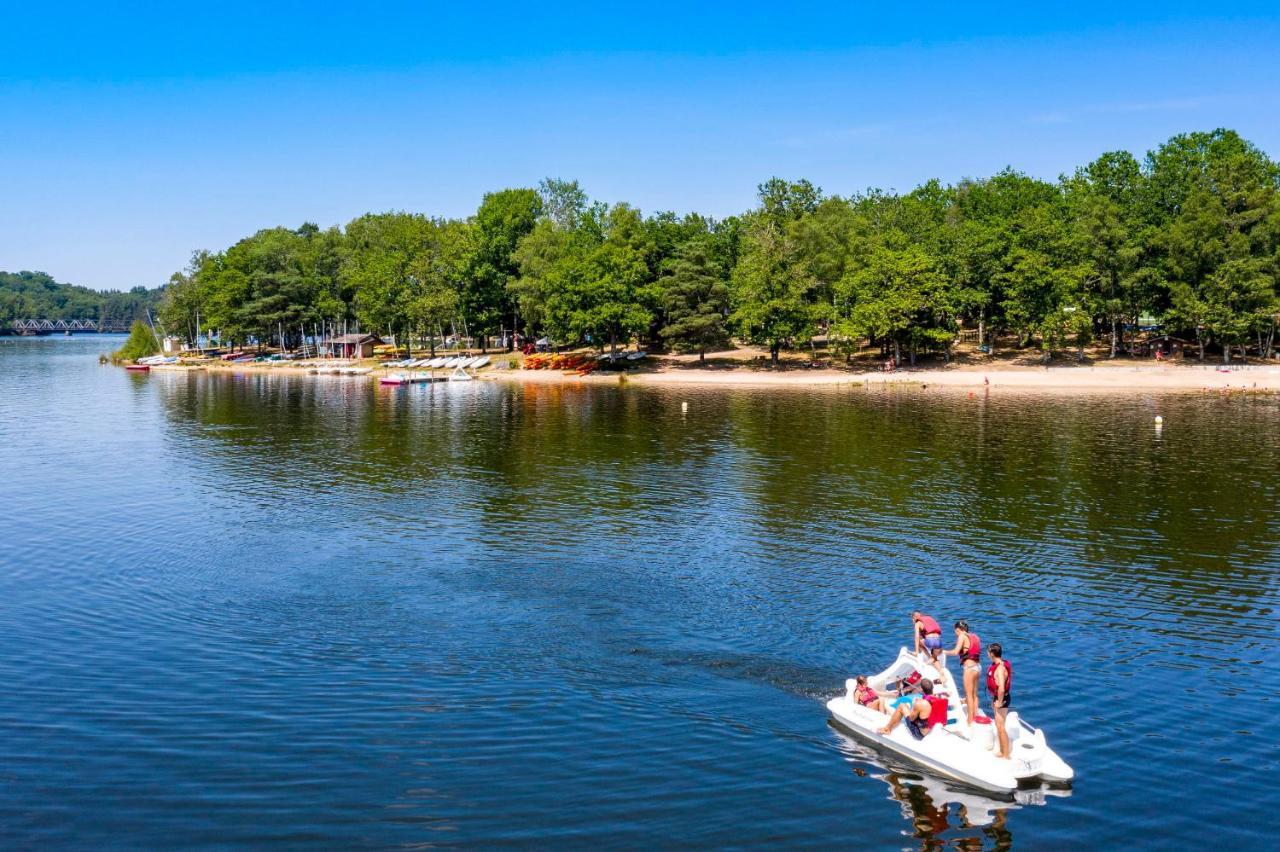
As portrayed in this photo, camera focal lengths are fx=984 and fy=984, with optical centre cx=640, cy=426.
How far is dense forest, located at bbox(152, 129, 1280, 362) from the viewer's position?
130375mm

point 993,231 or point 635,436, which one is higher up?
point 993,231

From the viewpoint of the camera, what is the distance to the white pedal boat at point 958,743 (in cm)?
2295

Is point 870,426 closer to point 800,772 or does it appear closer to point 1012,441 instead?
point 1012,441

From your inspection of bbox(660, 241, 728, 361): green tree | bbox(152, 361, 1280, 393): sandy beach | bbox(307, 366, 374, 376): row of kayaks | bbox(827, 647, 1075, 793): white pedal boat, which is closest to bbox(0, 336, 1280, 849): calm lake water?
bbox(827, 647, 1075, 793): white pedal boat

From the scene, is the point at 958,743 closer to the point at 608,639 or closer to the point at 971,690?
the point at 971,690

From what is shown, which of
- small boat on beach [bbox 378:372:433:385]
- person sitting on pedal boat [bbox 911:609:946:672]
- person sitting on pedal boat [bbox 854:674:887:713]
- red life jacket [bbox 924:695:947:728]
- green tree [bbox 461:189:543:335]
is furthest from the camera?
green tree [bbox 461:189:543:335]

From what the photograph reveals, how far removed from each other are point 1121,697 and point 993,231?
11970 centimetres

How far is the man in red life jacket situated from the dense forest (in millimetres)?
114279

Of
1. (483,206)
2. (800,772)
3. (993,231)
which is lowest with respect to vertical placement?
(800,772)

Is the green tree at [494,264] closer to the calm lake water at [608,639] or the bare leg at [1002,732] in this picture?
the calm lake water at [608,639]

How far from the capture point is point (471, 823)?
2128cm

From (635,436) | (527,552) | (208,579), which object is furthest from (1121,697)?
(635,436)

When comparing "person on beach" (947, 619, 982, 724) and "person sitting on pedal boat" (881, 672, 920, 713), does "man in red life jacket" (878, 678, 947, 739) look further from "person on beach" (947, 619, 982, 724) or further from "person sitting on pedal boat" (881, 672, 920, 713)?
"person on beach" (947, 619, 982, 724)

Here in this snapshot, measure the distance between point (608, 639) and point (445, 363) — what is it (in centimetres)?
13756
